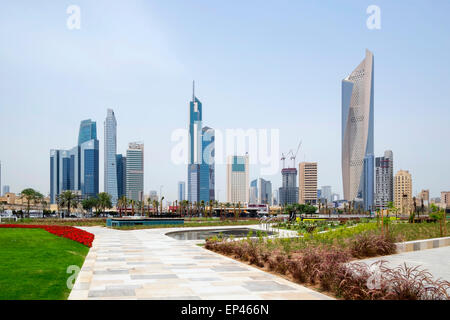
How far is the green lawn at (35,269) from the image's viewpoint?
834 cm

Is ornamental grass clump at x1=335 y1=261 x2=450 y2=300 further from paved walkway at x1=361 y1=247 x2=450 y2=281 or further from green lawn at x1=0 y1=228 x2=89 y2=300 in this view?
green lawn at x1=0 y1=228 x2=89 y2=300

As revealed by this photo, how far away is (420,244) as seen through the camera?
16031 millimetres

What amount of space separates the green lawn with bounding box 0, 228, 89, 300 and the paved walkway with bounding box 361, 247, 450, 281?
28.7 ft

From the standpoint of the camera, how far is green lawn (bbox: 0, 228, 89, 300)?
27.4 ft

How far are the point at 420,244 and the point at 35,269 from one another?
13696 millimetres

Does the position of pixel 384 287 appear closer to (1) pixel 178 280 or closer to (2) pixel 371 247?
(1) pixel 178 280

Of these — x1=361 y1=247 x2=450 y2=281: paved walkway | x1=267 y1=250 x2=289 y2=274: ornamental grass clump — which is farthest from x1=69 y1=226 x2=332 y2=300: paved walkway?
x1=361 y1=247 x2=450 y2=281: paved walkway

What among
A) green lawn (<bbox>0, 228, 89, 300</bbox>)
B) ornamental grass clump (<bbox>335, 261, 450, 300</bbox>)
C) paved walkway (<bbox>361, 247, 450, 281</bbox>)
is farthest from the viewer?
paved walkway (<bbox>361, 247, 450, 281</bbox>)

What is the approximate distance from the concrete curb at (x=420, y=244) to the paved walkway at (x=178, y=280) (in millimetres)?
6143

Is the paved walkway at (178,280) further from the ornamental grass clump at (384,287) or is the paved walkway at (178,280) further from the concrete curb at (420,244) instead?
the concrete curb at (420,244)

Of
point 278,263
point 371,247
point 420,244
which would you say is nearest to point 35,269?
point 278,263

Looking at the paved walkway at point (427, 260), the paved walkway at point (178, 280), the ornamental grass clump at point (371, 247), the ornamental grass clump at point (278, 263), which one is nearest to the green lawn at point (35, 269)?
the paved walkway at point (178, 280)
